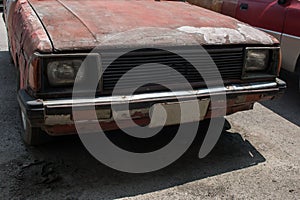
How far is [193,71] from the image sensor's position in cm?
272

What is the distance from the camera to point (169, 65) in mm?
2623

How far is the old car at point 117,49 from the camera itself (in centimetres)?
234

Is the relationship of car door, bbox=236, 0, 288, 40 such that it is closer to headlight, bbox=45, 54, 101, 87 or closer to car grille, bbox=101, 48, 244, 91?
car grille, bbox=101, 48, 244, 91

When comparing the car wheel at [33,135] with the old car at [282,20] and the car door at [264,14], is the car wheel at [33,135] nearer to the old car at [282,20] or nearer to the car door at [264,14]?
the old car at [282,20]

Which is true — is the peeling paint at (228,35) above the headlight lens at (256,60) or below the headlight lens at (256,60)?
above

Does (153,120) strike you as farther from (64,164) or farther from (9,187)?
(9,187)

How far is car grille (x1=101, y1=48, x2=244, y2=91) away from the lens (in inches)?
97.0

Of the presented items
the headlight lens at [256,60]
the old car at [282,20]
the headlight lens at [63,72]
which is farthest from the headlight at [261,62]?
the old car at [282,20]

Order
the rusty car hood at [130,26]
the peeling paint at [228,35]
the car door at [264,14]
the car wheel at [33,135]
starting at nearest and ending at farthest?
1. the rusty car hood at [130,26]
2. the peeling paint at [228,35]
3. the car wheel at [33,135]
4. the car door at [264,14]

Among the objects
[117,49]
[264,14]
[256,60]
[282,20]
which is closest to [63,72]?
[117,49]

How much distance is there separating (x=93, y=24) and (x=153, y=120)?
0.85 meters

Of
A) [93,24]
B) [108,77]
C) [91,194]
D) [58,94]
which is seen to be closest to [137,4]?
[93,24]

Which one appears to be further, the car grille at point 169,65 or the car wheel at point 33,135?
the car wheel at point 33,135

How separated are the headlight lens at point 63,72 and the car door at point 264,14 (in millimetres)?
3103
